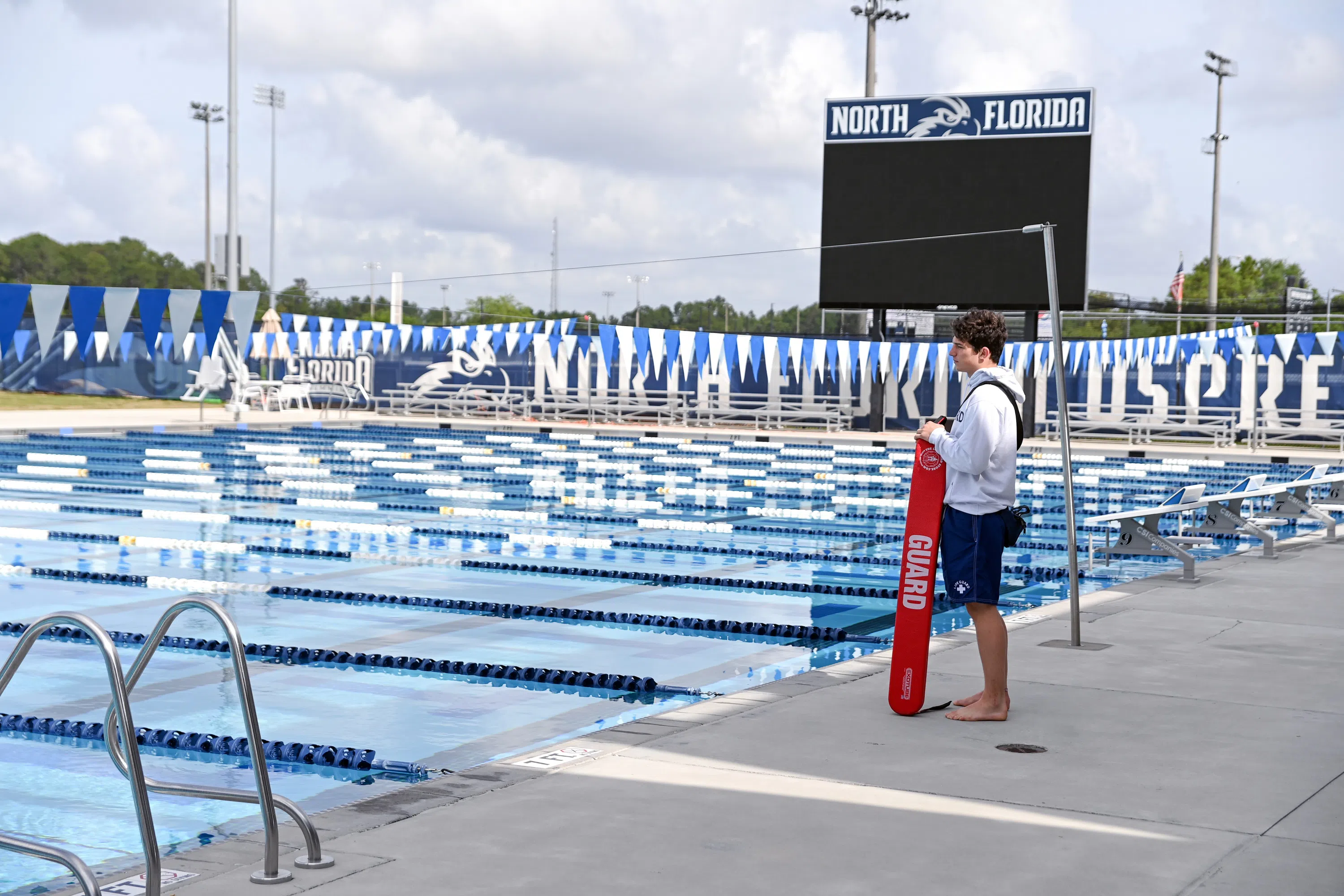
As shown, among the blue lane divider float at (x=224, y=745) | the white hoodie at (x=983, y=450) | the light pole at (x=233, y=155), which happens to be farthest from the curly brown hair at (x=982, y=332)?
the light pole at (x=233, y=155)

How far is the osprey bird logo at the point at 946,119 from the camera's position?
26312mm

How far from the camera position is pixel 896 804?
12.9 ft

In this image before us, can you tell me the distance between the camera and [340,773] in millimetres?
4738

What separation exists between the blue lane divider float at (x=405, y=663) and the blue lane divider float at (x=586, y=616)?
1.35 m

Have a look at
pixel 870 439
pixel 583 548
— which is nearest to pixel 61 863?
pixel 583 548

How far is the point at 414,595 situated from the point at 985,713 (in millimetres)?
4642

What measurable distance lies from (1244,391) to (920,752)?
2584 centimetres

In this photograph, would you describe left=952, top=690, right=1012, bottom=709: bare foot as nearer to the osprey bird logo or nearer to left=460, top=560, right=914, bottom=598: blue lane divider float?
left=460, top=560, right=914, bottom=598: blue lane divider float

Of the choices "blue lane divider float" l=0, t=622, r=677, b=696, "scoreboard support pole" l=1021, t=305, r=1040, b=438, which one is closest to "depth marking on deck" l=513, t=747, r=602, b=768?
"blue lane divider float" l=0, t=622, r=677, b=696

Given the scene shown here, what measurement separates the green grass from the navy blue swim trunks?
28.1 metres

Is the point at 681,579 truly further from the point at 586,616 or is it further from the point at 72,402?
the point at 72,402

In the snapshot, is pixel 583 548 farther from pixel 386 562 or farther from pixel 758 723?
pixel 758 723

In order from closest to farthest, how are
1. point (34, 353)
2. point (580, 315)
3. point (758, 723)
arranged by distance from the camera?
point (758, 723) → point (34, 353) → point (580, 315)

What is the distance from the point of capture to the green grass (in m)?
30.7
